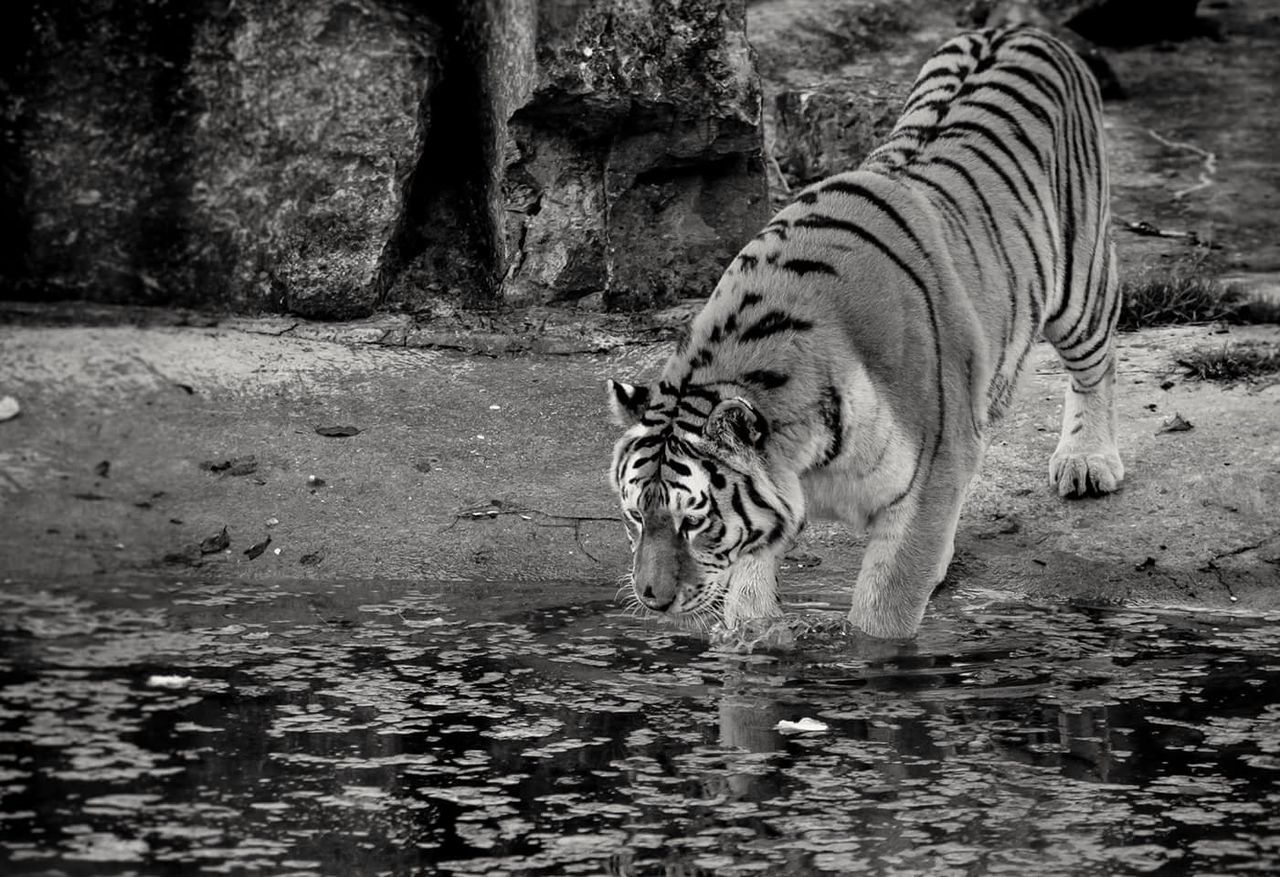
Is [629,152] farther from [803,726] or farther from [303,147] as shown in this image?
[803,726]

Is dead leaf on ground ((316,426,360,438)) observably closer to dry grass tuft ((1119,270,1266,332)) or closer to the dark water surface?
the dark water surface

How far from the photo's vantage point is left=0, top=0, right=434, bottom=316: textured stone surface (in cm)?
634

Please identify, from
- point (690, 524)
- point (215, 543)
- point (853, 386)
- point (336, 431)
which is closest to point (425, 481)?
point (336, 431)

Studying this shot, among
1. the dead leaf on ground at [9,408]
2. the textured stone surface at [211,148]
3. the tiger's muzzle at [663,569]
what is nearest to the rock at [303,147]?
the textured stone surface at [211,148]

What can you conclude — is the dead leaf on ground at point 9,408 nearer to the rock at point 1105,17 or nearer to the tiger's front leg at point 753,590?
the tiger's front leg at point 753,590

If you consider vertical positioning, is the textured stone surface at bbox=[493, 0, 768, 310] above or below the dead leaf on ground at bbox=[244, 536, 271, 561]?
above

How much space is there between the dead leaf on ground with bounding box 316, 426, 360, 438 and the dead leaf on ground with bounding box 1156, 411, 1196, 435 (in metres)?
2.74

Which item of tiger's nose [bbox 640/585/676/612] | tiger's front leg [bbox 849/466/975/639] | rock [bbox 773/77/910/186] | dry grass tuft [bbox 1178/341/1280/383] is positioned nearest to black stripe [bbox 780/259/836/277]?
tiger's front leg [bbox 849/466/975/639]

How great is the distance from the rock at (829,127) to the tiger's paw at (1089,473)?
3.10 meters

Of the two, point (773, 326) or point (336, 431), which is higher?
point (773, 326)

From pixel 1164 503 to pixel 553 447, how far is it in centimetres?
201

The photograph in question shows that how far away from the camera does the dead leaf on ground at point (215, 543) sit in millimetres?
5027

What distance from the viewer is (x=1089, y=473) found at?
18.0 ft

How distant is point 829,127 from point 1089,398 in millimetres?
3158
